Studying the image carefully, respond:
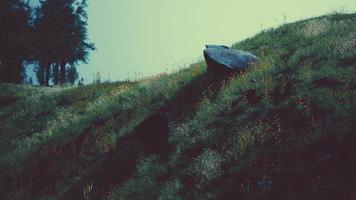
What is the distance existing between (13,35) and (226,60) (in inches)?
1103

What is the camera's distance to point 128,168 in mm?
10727

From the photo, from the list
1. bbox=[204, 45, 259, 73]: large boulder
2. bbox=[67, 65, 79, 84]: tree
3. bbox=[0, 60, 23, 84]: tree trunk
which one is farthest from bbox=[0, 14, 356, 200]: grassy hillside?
bbox=[67, 65, 79, 84]: tree

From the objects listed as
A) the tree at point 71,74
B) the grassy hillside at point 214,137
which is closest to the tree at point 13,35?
the tree at point 71,74

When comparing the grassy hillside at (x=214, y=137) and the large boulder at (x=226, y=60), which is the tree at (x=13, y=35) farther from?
the large boulder at (x=226, y=60)

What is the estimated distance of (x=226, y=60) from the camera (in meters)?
14.0

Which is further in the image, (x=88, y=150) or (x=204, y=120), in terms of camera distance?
(x=88, y=150)

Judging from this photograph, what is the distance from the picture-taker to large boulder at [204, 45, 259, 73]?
13.8 meters

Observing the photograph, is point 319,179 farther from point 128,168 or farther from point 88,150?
point 88,150

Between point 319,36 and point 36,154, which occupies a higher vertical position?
point 319,36

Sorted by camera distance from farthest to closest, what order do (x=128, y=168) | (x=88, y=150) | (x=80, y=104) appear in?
(x=80, y=104) < (x=88, y=150) < (x=128, y=168)

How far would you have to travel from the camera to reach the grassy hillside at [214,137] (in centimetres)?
793

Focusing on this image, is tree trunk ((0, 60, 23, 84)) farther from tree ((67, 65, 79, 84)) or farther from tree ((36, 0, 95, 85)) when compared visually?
tree ((67, 65, 79, 84))

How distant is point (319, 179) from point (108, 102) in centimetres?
1033

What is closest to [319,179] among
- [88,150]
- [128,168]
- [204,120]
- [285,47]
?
[204,120]
